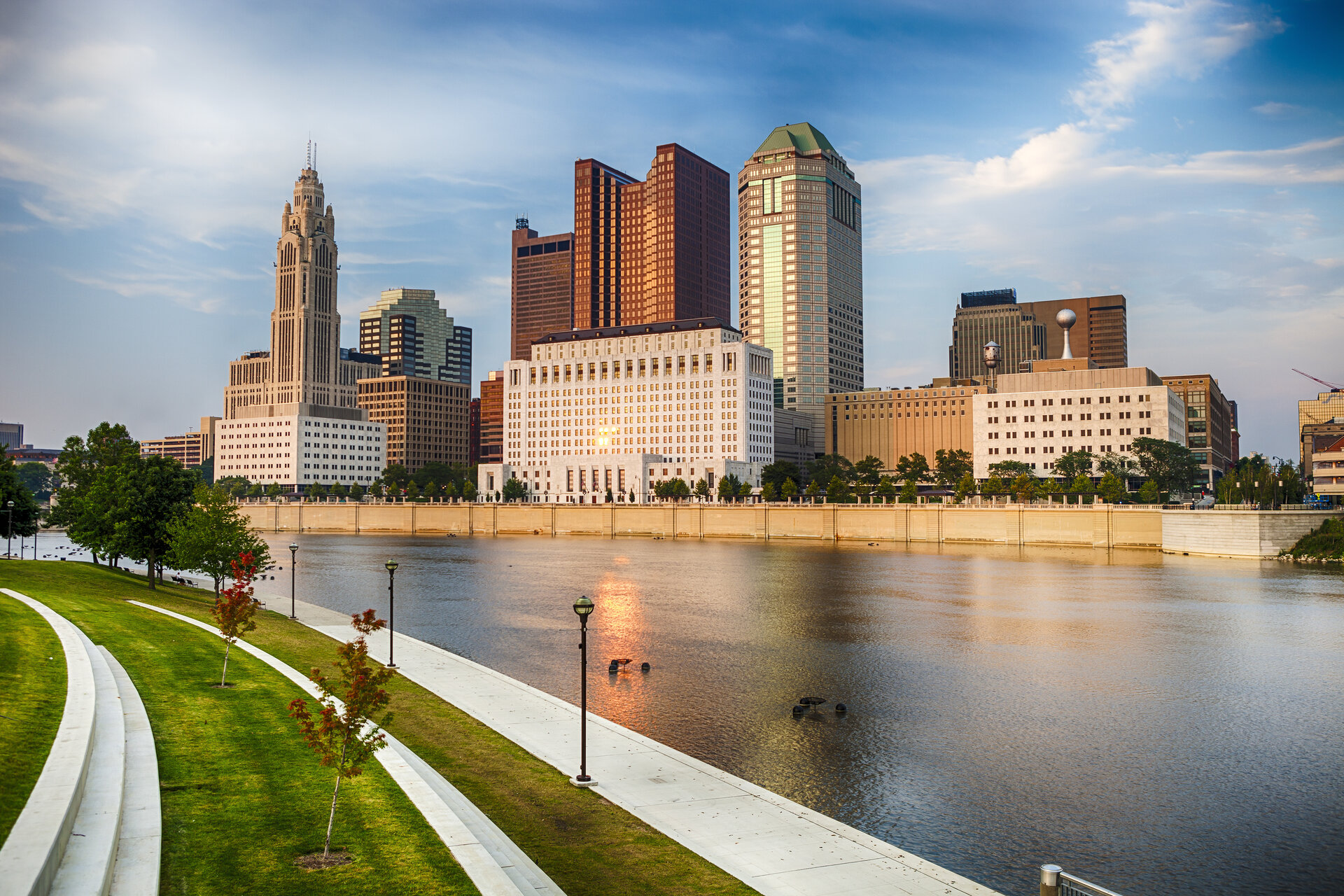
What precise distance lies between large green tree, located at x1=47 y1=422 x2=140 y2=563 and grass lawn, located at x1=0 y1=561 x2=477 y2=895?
37659 millimetres

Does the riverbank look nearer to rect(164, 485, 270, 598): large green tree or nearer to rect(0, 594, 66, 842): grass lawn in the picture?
rect(164, 485, 270, 598): large green tree

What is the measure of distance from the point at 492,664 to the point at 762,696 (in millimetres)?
14595

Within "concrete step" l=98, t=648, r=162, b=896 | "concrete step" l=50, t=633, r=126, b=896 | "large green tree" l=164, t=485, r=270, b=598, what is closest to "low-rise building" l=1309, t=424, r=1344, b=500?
"large green tree" l=164, t=485, r=270, b=598

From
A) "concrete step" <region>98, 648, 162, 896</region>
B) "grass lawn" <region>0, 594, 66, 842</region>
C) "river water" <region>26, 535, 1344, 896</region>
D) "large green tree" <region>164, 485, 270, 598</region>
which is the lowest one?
"river water" <region>26, 535, 1344, 896</region>

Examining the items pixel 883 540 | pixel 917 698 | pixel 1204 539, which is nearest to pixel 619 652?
pixel 917 698

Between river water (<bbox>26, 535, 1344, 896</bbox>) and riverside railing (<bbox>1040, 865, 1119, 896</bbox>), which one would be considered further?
river water (<bbox>26, 535, 1344, 896</bbox>)

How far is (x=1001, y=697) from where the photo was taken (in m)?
41.2

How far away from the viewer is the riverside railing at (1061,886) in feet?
47.8

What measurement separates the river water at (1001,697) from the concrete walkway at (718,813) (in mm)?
2350

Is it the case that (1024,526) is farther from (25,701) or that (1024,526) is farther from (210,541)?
(25,701)

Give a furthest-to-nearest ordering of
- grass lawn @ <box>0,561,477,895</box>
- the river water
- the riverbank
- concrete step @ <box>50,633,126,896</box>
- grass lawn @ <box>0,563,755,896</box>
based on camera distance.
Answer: the riverbank → the river water → grass lawn @ <box>0,563,755,896</box> → grass lawn @ <box>0,561,477,895</box> → concrete step @ <box>50,633,126,896</box>

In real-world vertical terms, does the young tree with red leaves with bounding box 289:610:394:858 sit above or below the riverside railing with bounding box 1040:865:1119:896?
above

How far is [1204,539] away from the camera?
425ft

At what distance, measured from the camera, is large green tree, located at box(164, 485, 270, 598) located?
60.7 m
